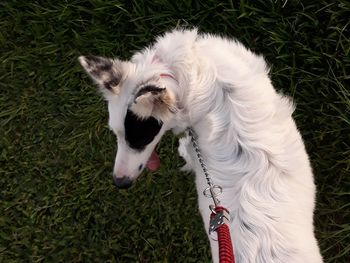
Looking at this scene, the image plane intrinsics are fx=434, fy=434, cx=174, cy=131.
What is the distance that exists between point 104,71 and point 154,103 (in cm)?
31

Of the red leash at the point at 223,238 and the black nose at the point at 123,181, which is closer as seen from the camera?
the red leash at the point at 223,238

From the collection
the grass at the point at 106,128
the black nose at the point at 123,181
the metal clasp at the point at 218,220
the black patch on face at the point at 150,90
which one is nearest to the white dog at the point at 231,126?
the black patch on face at the point at 150,90

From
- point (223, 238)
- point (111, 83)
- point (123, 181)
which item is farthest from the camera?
point (123, 181)

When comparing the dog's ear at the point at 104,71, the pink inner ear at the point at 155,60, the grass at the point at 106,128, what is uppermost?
the pink inner ear at the point at 155,60

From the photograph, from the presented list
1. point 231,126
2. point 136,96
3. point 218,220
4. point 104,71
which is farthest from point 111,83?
point 218,220

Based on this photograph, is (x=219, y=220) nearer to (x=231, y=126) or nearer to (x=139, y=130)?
(x=231, y=126)

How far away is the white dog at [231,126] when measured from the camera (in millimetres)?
2010

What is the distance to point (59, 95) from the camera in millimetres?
3795

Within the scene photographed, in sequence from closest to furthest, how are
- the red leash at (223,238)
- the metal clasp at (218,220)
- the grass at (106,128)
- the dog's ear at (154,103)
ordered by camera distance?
the red leash at (223,238), the metal clasp at (218,220), the dog's ear at (154,103), the grass at (106,128)

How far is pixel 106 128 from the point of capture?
3617 mm

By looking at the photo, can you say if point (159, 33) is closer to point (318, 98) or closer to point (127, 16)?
point (127, 16)

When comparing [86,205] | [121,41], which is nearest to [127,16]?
[121,41]

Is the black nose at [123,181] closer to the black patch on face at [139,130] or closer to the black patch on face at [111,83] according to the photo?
the black patch on face at [139,130]

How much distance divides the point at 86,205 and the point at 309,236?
79.7 inches
